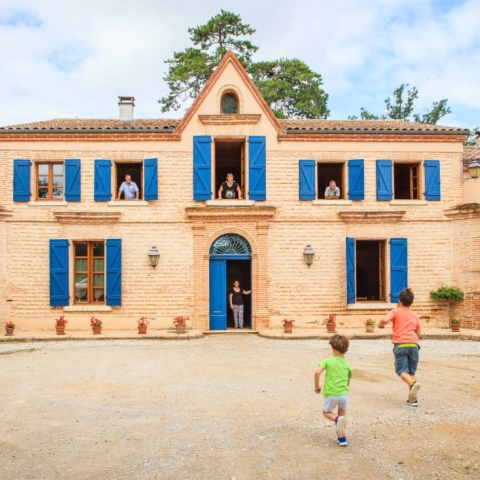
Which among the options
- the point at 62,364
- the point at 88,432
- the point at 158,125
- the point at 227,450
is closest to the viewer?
the point at 227,450

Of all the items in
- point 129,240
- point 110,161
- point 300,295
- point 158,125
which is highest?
point 158,125

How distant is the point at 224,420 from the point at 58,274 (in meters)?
10.2

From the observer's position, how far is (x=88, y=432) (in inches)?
246

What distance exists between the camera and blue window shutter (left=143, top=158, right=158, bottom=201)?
618 inches

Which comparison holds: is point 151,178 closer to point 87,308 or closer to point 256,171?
point 256,171

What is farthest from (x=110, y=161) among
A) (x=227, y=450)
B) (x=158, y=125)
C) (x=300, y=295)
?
(x=227, y=450)

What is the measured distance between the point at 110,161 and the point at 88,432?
427 inches

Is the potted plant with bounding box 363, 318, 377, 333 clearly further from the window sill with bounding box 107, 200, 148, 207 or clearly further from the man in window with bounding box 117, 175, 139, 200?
the man in window with bounding box 117, 175, 139, 200

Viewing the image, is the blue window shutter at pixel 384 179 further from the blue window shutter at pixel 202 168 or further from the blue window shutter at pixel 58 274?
the blue window shutter at pixel 58 274

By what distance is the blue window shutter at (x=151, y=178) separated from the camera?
1570 centimetres

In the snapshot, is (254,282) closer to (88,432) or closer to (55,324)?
(55,324)

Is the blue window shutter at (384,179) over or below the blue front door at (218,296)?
over

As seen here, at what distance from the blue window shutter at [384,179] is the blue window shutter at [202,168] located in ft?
17.1

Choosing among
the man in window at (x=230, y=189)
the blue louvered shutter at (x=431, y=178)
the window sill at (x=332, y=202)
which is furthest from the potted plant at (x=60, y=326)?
the blue louvered shutter at (x=431, y=178)
